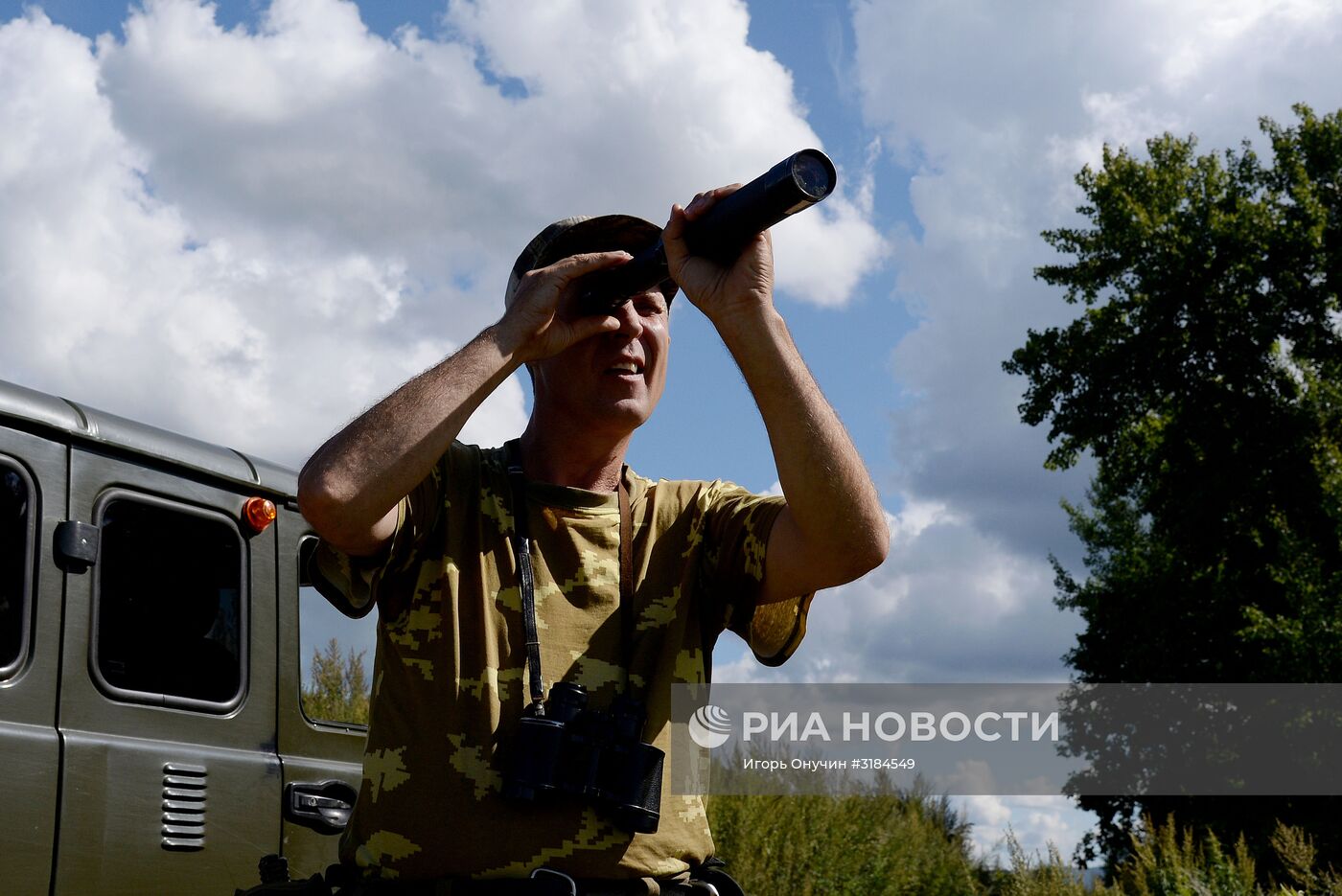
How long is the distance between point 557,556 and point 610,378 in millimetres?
385

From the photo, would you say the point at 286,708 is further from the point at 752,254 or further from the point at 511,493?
the point at 752,254

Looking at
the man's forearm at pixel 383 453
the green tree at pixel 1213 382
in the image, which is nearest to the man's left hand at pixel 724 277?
the man's forearm at pixel 383 453

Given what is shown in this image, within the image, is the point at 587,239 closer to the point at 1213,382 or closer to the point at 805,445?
the point at 805,445

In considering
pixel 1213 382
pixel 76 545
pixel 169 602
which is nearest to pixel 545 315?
pixel 76 545

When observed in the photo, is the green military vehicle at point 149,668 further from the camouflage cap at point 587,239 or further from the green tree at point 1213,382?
the green tree at point 1213,382

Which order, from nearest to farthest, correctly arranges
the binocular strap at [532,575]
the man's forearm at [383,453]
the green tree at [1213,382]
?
the man's forearm at [383,453] → the binocular strap at [532,575] → the green tree at [1213,382]

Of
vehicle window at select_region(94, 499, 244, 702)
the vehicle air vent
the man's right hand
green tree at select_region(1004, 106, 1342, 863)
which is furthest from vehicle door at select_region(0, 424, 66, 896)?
green tree at select_region(1004, 106, 1342, 863)

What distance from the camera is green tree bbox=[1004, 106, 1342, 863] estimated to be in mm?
22625

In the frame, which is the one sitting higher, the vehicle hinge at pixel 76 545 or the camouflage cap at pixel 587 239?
the camouflage cap at pixel 587 239

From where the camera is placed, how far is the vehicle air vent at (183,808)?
3805 millimetres

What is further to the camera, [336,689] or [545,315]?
[336,689]

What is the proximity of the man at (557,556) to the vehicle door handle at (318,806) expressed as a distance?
1831 mm

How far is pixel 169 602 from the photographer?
4043 mm

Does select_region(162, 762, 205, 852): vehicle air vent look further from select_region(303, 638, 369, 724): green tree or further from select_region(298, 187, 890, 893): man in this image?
select_region(298, 187, 890, 893): man
